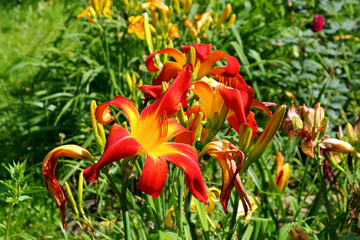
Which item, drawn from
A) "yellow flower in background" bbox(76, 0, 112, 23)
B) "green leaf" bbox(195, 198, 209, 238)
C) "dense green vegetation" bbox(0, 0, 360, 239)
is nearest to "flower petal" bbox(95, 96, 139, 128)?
"green leaf" bbox(195, 198, 209, 238)

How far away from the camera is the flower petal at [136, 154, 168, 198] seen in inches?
37.0

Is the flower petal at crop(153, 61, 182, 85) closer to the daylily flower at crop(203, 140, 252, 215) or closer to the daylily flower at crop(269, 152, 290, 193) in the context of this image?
the daylily flower at crop(203, 140, 252, 215)

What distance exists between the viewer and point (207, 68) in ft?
4.66

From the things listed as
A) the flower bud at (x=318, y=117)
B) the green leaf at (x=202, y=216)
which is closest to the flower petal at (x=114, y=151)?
the green leaf at (x=202, y=216)

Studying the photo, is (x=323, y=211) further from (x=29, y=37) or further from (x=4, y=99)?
(x=29, y=37)

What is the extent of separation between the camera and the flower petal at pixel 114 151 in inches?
36.2

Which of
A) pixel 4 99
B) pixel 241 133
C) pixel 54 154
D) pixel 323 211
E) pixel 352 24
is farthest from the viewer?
pixel 4 99

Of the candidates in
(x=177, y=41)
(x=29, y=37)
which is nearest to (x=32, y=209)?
(x=177, y=41)

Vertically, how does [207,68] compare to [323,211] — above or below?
above

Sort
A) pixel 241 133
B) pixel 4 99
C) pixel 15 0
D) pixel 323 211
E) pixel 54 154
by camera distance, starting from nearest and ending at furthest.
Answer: pixel 54 154, pixel 241 133, pixel 323 211, pixel 4 99, pixel 15 0

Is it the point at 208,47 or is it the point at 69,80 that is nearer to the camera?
the point at 208,47

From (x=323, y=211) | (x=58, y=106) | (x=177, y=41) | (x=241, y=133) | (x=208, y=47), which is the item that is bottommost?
(x=323, y=211)

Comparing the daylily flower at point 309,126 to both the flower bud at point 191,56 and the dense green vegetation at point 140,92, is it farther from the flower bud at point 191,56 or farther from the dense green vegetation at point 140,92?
the dense green vegetation at point 140,92

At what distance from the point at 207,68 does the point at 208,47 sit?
68 mm
